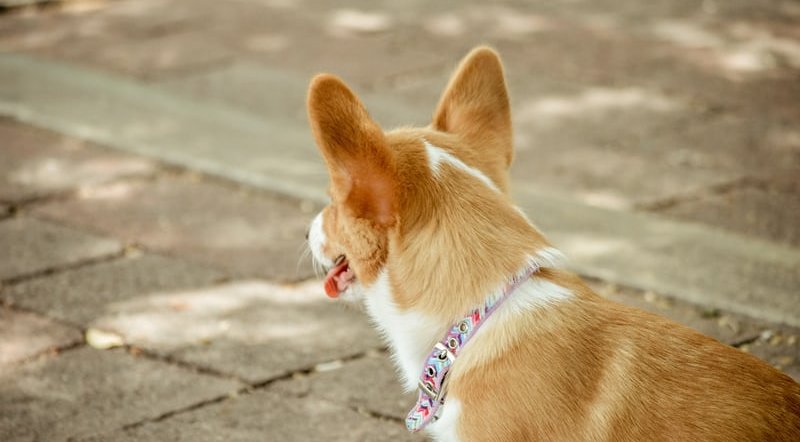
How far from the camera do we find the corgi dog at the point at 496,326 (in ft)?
9.93

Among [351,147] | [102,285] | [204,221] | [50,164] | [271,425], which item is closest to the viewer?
[351,147]

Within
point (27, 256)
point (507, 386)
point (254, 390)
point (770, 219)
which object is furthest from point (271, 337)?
point (770, 219)

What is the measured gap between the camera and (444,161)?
326 centimetres

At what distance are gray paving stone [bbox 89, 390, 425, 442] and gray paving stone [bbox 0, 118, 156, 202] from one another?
269 centimetres

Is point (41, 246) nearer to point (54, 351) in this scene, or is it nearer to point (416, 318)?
point (54, 351)

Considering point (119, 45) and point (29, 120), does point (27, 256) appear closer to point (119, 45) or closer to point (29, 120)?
point (29, 120)

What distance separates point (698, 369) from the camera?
10.1 feet

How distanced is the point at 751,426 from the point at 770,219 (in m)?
3.41

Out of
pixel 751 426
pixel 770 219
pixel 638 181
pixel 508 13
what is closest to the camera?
pixel 751 426

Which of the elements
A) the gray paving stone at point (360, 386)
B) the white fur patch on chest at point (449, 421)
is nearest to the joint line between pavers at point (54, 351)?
the gray paving stone at point (360, 386)

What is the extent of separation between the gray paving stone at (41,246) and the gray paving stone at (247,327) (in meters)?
0.61

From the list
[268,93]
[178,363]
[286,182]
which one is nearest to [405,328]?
[178,363]

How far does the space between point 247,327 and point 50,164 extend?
8.38ft

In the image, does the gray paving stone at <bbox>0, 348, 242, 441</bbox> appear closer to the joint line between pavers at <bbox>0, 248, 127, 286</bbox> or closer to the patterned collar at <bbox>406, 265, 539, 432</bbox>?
the joint line between pavers at <bbox>0, 248, 127, 286</bbox>
